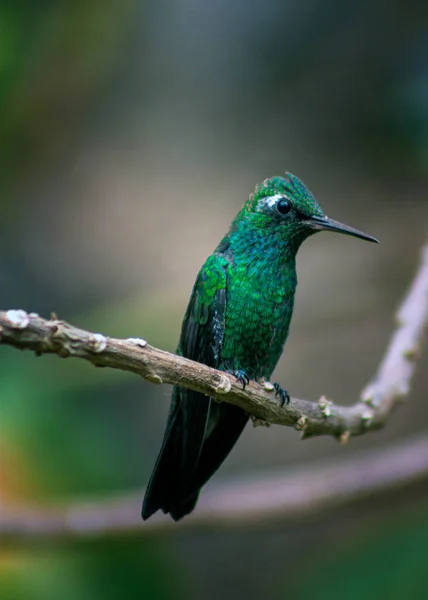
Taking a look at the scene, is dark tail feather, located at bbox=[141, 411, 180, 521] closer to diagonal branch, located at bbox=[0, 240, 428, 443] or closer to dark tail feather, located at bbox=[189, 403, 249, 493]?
dark tail feather, located at bbox=[189, 403, 249, 493]

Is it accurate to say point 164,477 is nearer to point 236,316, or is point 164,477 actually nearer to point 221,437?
point 221,437

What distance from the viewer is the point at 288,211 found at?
7.72 feet

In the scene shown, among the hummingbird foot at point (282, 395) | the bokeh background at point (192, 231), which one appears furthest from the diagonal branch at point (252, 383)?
the bokeh background at point (192, 231)

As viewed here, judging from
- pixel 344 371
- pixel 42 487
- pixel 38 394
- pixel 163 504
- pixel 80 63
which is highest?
pixel 80 63

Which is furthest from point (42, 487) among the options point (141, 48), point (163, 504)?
point (141, 48)

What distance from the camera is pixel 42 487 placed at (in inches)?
121

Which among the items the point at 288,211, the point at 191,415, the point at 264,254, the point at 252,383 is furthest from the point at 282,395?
the point at 288,211

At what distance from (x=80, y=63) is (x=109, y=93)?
866mm

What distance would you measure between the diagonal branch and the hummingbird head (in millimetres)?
593

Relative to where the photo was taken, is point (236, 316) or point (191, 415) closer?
point (191, 415)

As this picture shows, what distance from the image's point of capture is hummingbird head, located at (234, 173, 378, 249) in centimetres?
231

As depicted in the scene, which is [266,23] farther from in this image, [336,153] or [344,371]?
[344,371]

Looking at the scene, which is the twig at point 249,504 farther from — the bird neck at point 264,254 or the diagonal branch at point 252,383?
the bird neck at point 264,254

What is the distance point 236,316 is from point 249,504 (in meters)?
1.20
